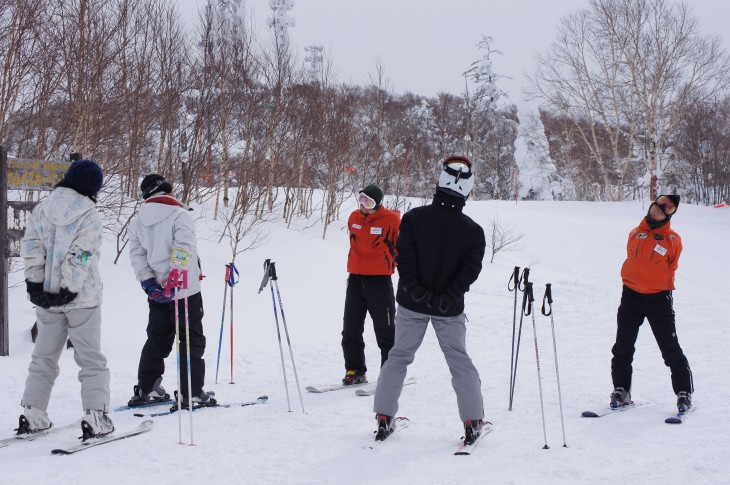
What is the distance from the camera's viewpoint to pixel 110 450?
363 centimetres

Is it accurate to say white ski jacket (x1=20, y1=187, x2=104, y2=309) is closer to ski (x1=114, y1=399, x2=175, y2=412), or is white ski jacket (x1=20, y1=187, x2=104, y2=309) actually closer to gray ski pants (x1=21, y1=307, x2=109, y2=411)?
gray ski pants (x1=21, y1=307, x2=109, y2=411)

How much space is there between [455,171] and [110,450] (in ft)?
8.60

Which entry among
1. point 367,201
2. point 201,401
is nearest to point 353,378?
point 201,401

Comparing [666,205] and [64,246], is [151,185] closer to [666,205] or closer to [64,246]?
[64,246]

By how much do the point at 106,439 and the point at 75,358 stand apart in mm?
519

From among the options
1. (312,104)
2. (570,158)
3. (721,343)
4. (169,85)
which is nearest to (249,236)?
(169,85)

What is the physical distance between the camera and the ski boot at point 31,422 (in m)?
3.83

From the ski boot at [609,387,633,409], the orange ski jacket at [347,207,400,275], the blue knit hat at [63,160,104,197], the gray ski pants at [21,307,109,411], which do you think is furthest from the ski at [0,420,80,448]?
the ski boot at [609,387,633,409]

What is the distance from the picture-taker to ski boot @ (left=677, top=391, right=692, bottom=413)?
4797 millimetres

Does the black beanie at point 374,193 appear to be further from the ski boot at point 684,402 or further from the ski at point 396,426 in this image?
the ski boot at point 684,402

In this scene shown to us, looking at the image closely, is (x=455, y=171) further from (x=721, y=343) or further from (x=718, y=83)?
(x=718, y=83)

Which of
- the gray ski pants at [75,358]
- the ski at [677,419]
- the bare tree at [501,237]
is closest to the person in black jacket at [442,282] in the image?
the ski at [677,419]

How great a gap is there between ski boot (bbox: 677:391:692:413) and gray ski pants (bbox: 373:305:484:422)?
1.81 m

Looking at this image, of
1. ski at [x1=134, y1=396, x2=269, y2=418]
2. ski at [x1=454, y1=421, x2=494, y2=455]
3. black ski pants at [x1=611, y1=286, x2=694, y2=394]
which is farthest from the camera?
black ski pants at [x1=611, y1=286, x2=694, y2=394]
